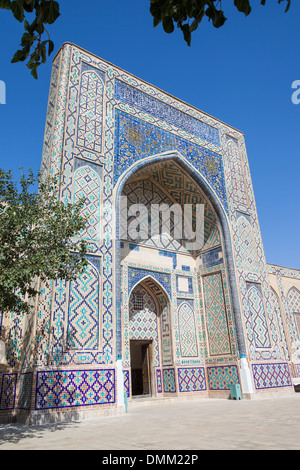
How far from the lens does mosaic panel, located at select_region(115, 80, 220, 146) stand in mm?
8719

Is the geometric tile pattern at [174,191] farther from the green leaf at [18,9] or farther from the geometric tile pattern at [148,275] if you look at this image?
the green leaf at [18,9]

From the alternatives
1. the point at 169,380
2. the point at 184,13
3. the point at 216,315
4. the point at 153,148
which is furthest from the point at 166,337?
the point at 184,13

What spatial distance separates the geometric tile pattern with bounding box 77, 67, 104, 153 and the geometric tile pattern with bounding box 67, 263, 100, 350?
2.72 meters

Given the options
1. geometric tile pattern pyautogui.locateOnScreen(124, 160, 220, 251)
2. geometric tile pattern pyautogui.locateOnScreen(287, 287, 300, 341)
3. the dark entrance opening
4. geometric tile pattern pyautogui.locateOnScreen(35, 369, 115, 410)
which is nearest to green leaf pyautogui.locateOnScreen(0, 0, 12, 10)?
geometric tile pattern pyautogui.locateOnScreen(35, 369, 115, 410)

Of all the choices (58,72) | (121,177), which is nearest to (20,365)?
(121,177)

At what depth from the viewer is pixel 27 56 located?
5.60 feet

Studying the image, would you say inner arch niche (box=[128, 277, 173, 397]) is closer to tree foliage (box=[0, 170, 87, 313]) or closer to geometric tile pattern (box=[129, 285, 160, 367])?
geometric tile pattern (box=[129, 285, 160, 367])

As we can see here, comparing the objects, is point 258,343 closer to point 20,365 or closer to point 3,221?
point 20,365

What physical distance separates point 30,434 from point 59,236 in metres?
2.22

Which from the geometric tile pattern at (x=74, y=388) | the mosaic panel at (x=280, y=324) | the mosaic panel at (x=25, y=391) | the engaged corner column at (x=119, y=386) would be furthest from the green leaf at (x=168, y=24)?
the mosaic panel at (x=280, y=324)

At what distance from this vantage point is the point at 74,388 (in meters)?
5.46

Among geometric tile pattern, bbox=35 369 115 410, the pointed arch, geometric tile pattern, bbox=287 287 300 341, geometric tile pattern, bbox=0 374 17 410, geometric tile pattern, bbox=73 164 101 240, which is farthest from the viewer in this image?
geometric tile pattern, bbox=287 287 300 341

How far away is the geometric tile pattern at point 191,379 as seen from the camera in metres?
8.34

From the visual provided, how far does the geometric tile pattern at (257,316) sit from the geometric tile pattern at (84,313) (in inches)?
162
